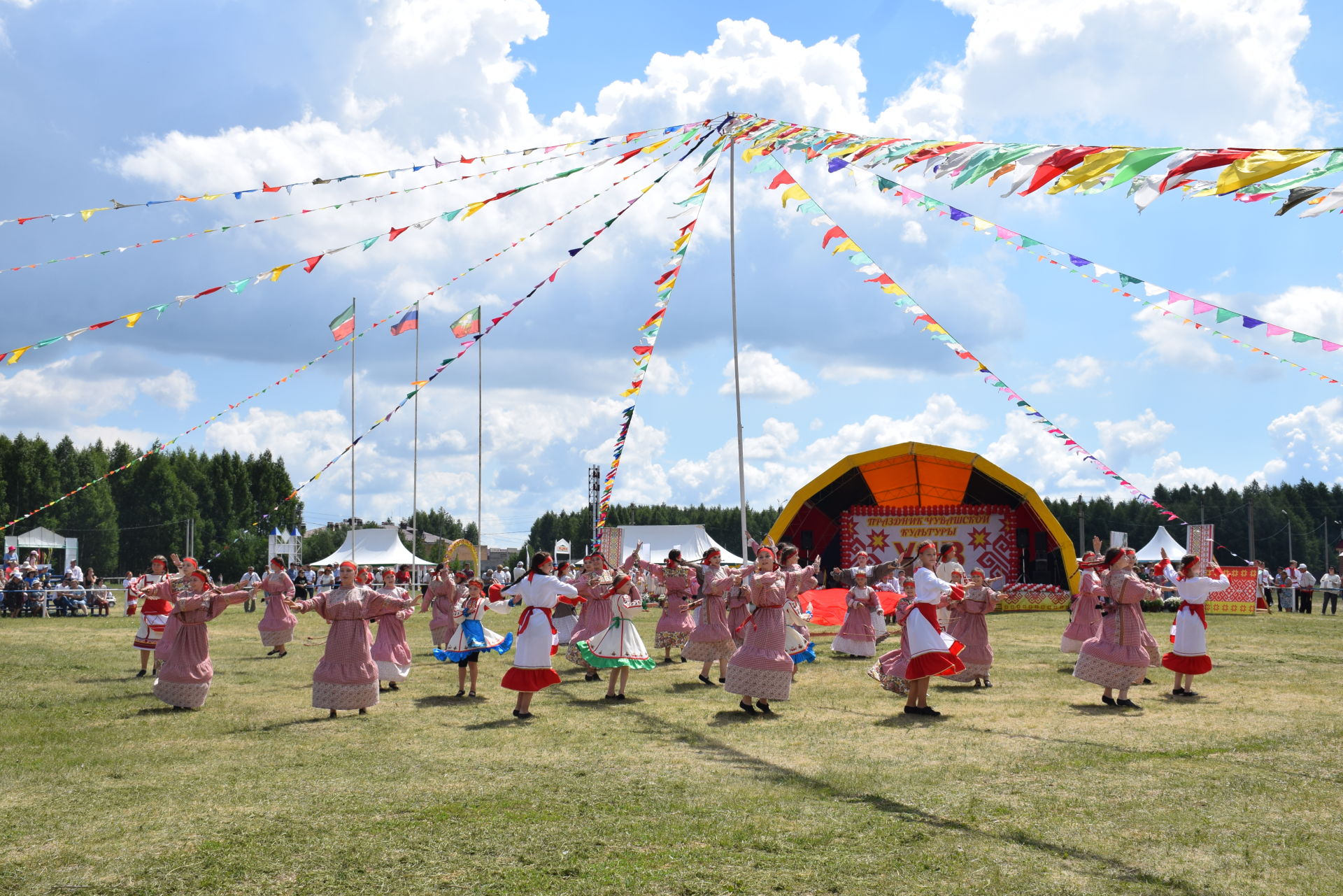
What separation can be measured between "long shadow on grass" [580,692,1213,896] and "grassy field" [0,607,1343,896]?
28 millimetres

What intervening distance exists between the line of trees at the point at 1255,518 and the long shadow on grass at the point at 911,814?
8378 cm

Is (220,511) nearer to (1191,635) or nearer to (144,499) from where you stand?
(144,499)

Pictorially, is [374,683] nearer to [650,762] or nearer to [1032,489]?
[650,762]

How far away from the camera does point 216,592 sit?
12.4m

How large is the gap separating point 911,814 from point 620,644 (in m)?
6.63

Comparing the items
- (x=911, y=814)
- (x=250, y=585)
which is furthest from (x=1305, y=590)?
(x=250, y=585)

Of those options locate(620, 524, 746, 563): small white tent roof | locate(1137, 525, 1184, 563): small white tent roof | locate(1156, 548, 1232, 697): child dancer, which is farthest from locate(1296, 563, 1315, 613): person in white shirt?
locate(1156, 548, 1232, 697): child dancer

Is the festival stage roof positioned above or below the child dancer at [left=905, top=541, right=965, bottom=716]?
above

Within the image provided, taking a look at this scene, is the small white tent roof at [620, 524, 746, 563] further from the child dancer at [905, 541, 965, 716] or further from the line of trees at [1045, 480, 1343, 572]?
the line of trees at [1045, 480, 1343, 572]

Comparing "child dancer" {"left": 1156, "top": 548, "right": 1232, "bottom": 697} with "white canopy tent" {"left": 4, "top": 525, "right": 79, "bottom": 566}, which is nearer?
"child dancer" {"left": 1156, "top": 548, "right": 1232, "bottom": 697}

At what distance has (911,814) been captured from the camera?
22.6 ft

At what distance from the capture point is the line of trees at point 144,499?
62344mm

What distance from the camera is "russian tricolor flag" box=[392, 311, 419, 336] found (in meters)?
18.7

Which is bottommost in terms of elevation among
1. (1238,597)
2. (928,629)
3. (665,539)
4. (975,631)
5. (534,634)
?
(1238,597)
